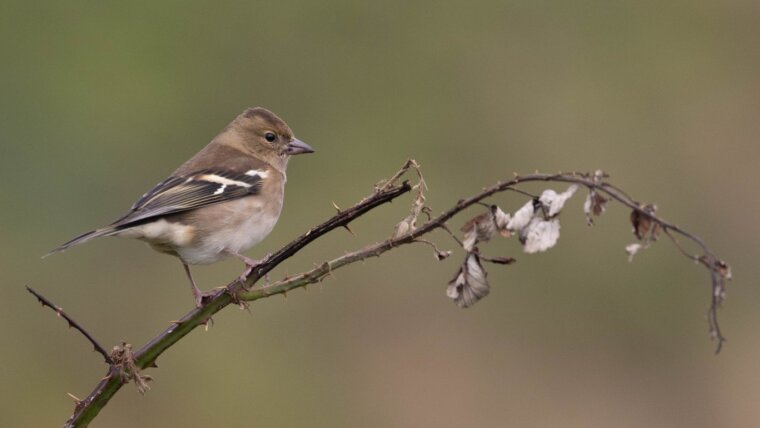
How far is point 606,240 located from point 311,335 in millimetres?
3484

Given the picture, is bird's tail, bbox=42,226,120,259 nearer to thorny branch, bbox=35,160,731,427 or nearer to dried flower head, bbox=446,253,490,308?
thorny branch, bbox=35,160,731,427

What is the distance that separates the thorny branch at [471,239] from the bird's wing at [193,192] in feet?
7.81

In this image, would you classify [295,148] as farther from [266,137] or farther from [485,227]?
[485,227]

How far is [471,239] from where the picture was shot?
372 centimetres

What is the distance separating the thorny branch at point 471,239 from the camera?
3463mm

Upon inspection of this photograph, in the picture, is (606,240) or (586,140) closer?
(606,240)

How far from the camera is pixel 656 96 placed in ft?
50.3

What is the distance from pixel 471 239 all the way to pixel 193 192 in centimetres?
369

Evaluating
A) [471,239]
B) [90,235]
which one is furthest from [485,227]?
[90,235]

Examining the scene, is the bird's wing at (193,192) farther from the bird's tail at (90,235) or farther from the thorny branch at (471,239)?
the thorny branch at (471,239)

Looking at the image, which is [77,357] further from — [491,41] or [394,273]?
[491,41]

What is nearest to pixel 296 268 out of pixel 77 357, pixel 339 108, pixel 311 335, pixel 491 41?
pixel 311 335

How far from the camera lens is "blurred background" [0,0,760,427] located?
11.3 m

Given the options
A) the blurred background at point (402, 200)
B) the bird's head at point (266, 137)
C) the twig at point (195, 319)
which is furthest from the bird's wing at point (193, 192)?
the blurred background at point (402, 200)
